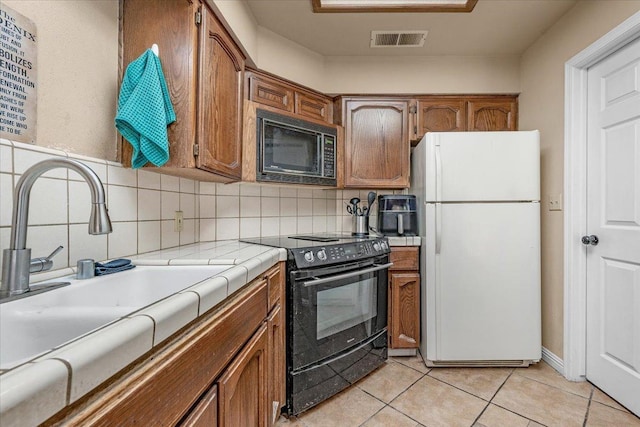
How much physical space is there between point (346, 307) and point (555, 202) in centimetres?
153

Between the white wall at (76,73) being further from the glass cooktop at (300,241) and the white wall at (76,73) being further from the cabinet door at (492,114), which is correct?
the cabinet door at (492,114)

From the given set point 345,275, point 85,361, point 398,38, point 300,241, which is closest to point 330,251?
point 345,275

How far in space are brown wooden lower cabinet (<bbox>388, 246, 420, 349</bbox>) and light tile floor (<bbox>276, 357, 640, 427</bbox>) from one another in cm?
20

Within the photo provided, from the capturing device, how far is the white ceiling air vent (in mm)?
2062

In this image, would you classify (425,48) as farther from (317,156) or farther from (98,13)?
(98,13)

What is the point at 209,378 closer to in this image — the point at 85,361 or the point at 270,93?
the point at 85,361

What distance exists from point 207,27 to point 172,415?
1.45 metres

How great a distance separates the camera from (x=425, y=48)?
89.2 inches

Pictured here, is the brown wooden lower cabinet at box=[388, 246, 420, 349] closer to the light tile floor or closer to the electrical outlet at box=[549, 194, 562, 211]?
the light tile floor

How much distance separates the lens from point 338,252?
1642mm

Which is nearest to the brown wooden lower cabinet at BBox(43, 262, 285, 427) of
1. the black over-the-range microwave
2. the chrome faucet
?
the chrome faucet

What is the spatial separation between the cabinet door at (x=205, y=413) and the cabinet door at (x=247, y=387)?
0.02m

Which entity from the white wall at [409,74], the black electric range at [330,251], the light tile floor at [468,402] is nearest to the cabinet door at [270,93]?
the white wall at [409,74]

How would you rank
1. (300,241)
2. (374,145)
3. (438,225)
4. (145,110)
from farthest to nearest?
(374,145), (438,225), (300,241), (145,110)
